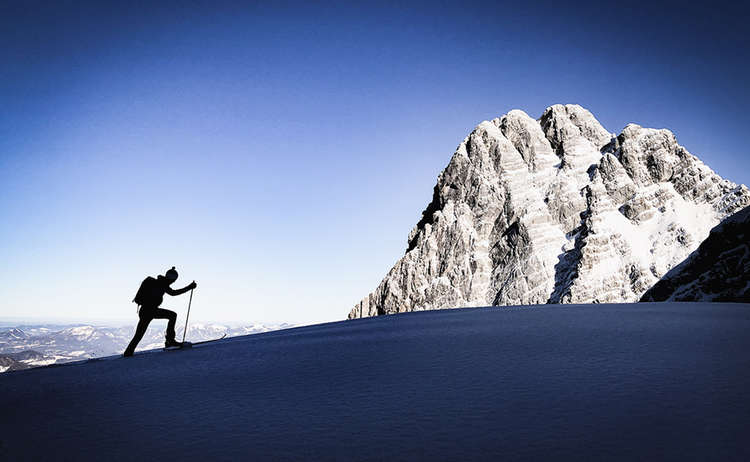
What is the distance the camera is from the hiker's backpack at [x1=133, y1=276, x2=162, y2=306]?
1073 centimetres

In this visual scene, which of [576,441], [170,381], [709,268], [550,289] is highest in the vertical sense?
[550,289]

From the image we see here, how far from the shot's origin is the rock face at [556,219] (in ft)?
362

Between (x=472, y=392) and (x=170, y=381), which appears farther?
(x=170, y=381)

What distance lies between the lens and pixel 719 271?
947 inches

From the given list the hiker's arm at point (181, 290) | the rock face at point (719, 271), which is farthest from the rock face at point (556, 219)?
the hiker's arm at point (181, 290)

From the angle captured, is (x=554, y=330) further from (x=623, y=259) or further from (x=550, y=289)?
(x=623, y=259)

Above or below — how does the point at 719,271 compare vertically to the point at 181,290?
above

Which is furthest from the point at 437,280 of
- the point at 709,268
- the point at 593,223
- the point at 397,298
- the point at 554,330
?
the point at 554,330

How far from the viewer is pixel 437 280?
124 meters

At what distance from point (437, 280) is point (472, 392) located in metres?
123

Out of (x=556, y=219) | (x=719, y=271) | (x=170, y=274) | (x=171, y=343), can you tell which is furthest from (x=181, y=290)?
(x=556, y=219)

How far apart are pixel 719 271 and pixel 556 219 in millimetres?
108894

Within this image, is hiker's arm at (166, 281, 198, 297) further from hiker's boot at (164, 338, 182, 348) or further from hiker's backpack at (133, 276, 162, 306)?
Answer: hiker's boot at (164, 338, 182, 348)

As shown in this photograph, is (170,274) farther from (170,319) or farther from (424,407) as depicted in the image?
(424,407)
